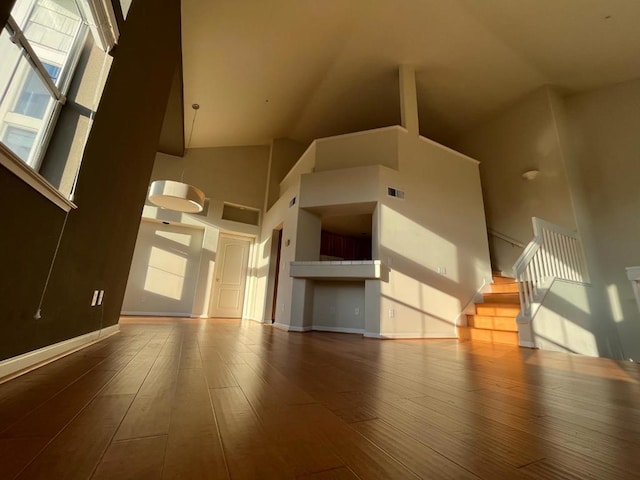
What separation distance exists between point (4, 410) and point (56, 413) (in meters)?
0.18

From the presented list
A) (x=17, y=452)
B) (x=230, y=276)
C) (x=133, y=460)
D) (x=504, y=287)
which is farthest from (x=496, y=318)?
(x=230, y=276)

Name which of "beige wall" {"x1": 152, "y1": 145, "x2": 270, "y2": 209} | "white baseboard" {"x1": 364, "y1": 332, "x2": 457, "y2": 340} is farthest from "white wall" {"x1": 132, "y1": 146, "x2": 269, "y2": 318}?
"white baseboard" {"x1": 364, "y1": 332, "x2": 457, "y2": 340}

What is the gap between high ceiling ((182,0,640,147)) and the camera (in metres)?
3.64

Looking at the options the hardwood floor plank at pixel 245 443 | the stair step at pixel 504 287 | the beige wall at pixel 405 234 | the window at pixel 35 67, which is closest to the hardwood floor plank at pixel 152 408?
the hardwood floor plank at pixel 245 443

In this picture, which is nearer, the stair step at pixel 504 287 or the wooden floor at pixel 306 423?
the wooden floor at pixel 306 423

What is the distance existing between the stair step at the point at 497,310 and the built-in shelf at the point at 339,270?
174 centimetres

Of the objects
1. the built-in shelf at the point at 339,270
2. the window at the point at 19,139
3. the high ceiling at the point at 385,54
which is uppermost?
the high ceiling at the point at 385,54

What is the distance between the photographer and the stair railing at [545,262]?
11.1 ft

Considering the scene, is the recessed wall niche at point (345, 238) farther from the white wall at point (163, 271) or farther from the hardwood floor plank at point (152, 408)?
the hardwood floor plank at point (152, 408)

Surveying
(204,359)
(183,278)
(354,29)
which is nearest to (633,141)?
(354,29)

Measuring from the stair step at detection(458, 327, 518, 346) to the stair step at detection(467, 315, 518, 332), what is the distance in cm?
7

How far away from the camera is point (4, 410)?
89 cm

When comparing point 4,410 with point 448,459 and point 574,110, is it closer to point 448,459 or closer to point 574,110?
point 448,459

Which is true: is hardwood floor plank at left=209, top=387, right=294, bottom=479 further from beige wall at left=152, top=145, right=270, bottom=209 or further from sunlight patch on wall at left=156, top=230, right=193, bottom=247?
beige wall at left=152, top=145, right=270, bottom=209
